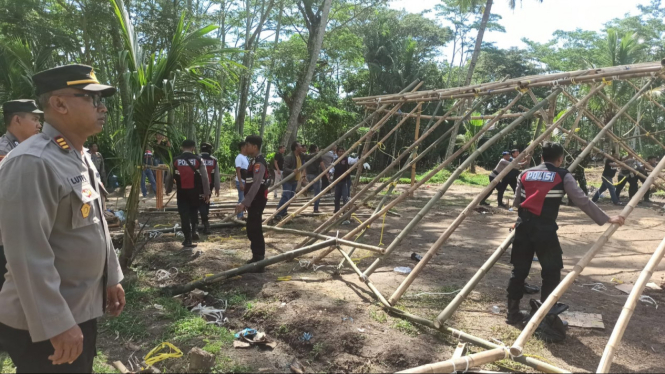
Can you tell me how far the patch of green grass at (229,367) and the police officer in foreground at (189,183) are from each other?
12.6ft

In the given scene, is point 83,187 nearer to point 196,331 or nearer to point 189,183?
point 196,331

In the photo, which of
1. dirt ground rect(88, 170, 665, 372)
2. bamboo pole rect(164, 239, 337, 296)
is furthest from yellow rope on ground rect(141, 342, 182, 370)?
bamboo pole rect(164, 239, 337, 296)

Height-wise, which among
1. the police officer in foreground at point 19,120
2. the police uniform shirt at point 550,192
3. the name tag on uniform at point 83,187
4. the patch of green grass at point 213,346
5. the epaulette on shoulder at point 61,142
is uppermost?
the police officer in foreground at point 19,120

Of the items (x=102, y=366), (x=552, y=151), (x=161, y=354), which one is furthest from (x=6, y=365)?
(x=552, y=151)

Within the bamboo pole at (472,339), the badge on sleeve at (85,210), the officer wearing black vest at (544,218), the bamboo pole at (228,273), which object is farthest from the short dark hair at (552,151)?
the badge on sleeve at (85,210)

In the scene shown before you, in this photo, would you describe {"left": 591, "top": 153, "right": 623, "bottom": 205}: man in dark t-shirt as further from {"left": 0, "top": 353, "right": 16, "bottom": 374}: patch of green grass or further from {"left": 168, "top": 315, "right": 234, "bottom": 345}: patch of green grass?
{"left": 0, "top": 353, "right": 16, "bottom": 374}: patch of green grass

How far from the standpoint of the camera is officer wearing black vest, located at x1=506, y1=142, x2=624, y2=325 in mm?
3811

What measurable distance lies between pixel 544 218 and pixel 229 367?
10.1 feet

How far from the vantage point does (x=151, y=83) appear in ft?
14.7

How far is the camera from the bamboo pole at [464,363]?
2.79m

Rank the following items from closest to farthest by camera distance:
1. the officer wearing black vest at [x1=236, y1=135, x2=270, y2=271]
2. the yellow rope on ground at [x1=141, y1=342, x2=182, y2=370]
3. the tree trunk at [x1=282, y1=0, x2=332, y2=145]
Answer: the yellow rope on ground at [x1=141, y1=342, x2=182, y2=370], the officer wearing black vest at [x1=236, y1=135, x2=270, y2=271], the tree trunk at [x1=282, y1=0, x2=332, y2=145]

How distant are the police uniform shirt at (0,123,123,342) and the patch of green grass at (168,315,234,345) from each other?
1.78m

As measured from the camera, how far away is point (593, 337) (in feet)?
12.6

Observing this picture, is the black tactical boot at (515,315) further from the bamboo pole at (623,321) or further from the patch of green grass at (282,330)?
the patch of green grass at (282,330)
